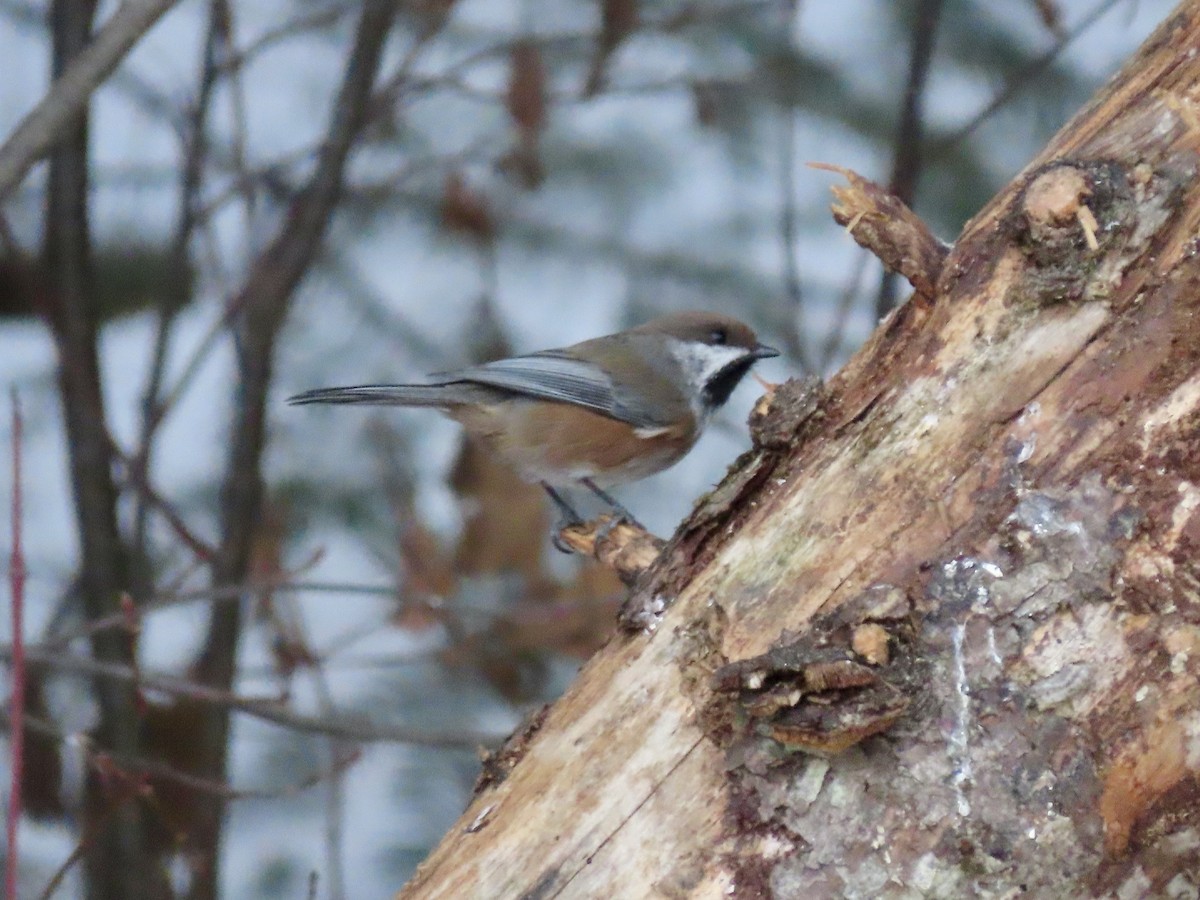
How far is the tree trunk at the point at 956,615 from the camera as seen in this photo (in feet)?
5.05

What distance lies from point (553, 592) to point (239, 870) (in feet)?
6.32

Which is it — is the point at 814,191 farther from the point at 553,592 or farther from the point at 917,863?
the point at 917,863

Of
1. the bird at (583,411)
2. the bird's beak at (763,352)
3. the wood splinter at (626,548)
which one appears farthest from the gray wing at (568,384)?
the wood splinter at (626,548)

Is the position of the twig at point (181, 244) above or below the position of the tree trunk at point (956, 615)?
above

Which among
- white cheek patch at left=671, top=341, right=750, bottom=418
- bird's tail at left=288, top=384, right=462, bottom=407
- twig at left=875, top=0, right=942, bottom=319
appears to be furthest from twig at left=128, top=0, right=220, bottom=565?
twig at left=875, top=0, right=942, bottom=319

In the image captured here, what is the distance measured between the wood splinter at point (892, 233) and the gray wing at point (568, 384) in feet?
6.06

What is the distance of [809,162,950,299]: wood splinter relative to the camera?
1.79m

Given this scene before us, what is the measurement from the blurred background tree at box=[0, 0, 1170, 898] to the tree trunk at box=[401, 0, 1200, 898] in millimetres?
1572

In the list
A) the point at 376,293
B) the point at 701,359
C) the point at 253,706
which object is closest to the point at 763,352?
the point at 701,359

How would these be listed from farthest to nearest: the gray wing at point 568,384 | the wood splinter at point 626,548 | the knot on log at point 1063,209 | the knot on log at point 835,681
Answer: the gray wing at point 568,384 → the wood splinter at point 626,548 → the knot on log at point 1063,209 → the knot on log at point 835,681

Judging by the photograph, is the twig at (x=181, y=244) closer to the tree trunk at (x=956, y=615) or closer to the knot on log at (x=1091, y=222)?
the tree trunk at (x=956, y=615)

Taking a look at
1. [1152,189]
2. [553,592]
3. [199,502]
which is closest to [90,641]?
[199,502]

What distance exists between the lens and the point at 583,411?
366 centimetres

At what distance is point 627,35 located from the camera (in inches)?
138
